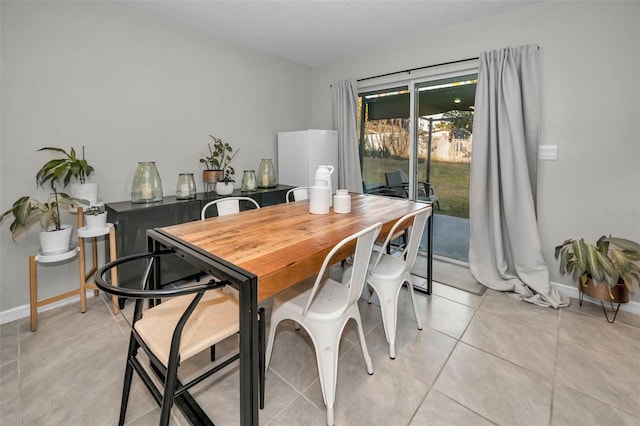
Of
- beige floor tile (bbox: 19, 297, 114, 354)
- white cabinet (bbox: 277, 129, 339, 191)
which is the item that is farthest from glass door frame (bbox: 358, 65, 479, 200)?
beige floor tile (bbox: 19, 297, 114, 354)

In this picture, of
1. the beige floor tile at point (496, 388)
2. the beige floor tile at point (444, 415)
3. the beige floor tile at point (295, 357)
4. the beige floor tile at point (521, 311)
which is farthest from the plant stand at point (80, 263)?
the beige floor tile at point (521, 311)

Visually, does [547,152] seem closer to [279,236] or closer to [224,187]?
[279,236]

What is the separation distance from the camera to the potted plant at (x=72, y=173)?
2.16 meters

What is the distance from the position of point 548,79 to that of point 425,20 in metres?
1.20

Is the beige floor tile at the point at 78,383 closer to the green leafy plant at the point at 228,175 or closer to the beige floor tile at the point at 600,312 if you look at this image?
the green leafy plant at the point at 228,175

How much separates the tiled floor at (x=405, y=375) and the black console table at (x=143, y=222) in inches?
15.0

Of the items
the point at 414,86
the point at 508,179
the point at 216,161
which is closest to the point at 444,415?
the point at 508,179

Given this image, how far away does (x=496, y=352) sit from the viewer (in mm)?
1892

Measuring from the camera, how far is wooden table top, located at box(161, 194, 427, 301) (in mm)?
1195

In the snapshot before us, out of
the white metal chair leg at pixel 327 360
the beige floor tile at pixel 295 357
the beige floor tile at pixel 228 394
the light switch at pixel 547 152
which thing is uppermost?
the light switch at pixel 547 152

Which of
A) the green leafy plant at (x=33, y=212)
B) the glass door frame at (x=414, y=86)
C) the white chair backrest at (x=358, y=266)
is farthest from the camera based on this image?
the glass door frame at (x=414, y=86)

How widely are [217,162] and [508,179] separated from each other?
2.82 m

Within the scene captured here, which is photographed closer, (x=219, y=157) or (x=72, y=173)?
(x=72, y=173)

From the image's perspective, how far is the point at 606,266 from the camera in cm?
213
